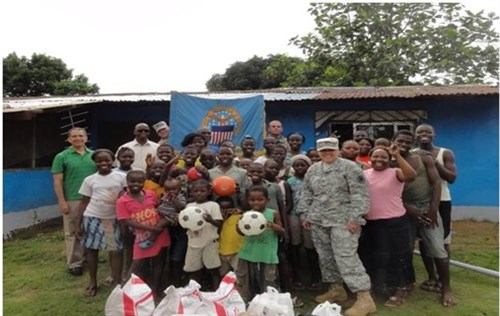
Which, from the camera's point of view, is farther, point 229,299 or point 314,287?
point 314,287

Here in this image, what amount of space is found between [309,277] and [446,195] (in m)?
1.45

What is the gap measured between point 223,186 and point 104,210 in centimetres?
112

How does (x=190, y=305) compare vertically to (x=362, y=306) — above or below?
above

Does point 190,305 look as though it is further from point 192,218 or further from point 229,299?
point 192,218

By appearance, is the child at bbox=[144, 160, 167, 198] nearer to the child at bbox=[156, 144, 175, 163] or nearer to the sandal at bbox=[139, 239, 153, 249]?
the child at bbox=[156, 144, 175, 163]

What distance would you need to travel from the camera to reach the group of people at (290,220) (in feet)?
11.1

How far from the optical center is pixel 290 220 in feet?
12.4

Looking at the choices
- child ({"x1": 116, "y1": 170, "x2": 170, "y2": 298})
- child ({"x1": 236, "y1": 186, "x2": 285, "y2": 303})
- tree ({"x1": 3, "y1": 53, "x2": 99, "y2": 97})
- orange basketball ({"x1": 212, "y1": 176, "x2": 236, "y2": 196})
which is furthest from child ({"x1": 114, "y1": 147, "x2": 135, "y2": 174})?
tree ({"x1": 3, "y1": 53, "x2": 99, "y2": 97})

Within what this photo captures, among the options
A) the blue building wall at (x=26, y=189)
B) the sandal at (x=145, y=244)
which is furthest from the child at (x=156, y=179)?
the blue building wall at (x=26, y=189)

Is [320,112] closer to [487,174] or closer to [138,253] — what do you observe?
[487,174]

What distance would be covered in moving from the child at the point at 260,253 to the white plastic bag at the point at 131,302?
0.84 m

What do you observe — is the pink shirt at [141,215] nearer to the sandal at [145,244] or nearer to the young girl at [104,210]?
the sandal at [145,244]

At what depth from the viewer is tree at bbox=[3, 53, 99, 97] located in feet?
58.9

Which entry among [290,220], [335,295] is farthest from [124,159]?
[335,295]
